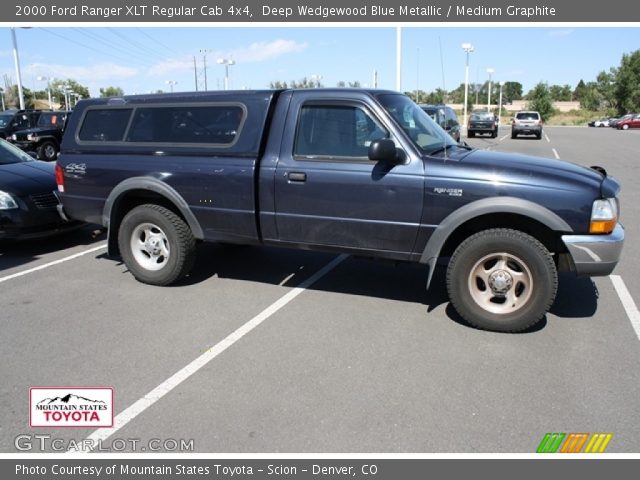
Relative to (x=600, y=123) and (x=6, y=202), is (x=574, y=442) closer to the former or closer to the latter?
(x=6, y=202)

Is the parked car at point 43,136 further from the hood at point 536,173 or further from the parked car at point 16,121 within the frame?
the hood at point 536,173

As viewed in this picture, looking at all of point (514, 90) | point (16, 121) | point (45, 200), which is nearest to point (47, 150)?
point (16, 121)

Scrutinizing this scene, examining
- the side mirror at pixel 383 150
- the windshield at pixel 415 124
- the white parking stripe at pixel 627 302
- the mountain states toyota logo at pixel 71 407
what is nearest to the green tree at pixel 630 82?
the white parking stripe at pixel 627 302

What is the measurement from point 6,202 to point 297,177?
4170mm

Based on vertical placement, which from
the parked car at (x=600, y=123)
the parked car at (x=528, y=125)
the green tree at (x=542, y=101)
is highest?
the green tree at (x=542, y=101)

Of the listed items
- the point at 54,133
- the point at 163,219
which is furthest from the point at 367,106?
the point at 54,133

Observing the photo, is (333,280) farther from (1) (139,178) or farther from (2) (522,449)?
(2) (522,449)

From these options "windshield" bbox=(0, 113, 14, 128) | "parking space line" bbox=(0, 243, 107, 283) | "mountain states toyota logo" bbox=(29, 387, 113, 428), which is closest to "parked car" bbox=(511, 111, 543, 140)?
"windshield" bbox=(0, 113, 14, 128)

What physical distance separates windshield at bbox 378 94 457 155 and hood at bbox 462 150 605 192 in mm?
391

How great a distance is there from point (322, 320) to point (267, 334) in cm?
54

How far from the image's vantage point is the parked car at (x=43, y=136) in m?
18.6

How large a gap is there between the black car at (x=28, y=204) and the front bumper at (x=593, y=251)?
5.51 meters
